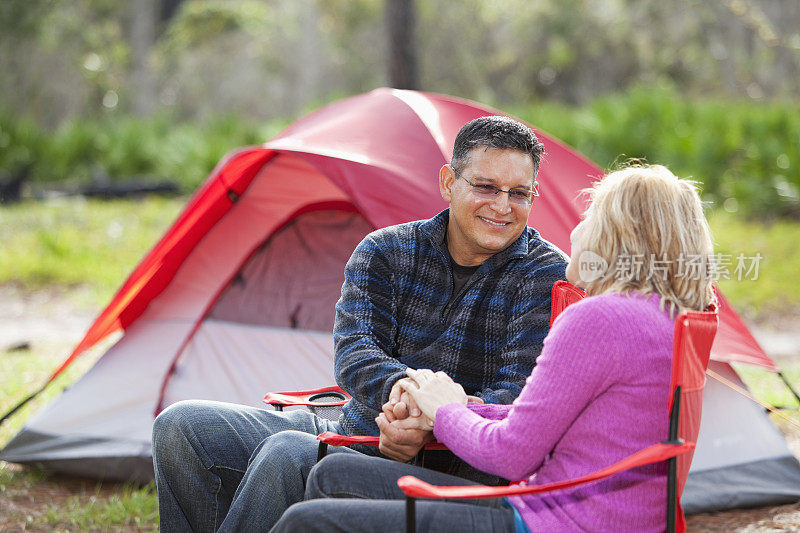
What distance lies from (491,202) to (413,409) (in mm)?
633

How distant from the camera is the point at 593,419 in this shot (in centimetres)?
176

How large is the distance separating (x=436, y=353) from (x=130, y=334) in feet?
6.86

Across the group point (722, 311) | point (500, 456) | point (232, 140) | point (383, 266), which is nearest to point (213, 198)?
point (383, 266)

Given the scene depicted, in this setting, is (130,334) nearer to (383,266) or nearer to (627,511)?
(383,266)

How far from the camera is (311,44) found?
19.9m

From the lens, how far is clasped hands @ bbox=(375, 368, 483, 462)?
6.68 ft

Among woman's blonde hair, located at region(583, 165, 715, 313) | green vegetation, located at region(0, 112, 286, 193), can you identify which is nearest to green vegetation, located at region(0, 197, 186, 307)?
green vegetation, located at region(0, 112, 286, 193)

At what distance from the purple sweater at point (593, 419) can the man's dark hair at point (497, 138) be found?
2.43 feet

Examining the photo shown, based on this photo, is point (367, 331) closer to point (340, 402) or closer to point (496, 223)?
point (340, 402)

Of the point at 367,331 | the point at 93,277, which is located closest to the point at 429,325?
the point at 367,331

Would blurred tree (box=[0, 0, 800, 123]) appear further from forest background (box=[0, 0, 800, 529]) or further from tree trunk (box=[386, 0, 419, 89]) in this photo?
tree trunk (box=[386, 0, 419, 89])

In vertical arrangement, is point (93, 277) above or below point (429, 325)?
below

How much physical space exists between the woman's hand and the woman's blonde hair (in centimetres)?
45

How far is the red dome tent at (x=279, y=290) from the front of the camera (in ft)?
11.0
